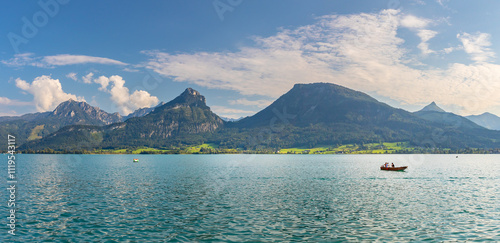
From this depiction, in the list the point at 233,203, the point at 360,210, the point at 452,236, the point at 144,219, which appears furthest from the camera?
the point at 233,203

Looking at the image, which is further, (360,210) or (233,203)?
(233,203)

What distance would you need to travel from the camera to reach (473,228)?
118 ft

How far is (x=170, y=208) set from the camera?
46.9 m

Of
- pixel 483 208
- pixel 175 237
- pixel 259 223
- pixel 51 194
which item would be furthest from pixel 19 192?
pixel 483 208

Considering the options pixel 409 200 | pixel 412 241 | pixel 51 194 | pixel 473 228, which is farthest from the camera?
pixel 51 194

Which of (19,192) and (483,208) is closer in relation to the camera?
(483,208)

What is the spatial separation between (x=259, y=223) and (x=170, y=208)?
54.4 ft

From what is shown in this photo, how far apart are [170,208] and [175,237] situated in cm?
1613

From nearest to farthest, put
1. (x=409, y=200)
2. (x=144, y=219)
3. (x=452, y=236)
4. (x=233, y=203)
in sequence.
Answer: (x=452, y=236), (x=144, y=219), (x=233, y=203), (x=409, y=200)

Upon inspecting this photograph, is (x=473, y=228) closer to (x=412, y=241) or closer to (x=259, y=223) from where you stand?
(x=412, y=241)

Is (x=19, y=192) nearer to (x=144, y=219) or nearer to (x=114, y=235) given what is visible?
(x=144, y=219)

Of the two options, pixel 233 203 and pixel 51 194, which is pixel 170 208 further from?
pixel 51 194

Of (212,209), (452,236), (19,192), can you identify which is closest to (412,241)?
(452,236)

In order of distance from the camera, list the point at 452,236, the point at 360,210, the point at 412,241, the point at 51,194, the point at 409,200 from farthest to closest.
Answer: the point at 51,194
the point at 409,200
the point at 360,210
the point at 452,236
the point at 412,241
